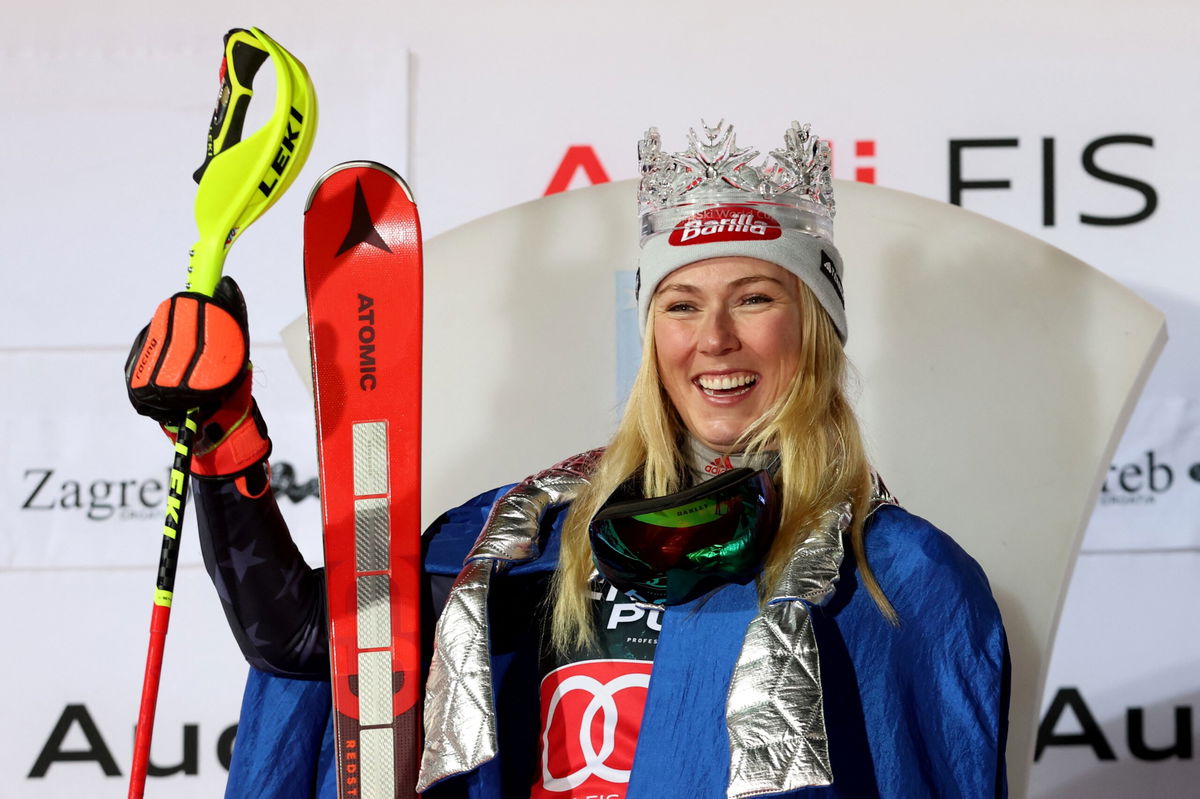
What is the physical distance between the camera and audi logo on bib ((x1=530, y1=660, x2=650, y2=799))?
1.30 meters

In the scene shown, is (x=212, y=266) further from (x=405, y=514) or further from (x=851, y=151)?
(x=851, y=151)

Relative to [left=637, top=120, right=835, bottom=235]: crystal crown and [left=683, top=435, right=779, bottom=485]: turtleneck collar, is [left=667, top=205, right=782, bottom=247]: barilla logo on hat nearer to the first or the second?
[left=637, top=120, right=835, bottom=235]: crystal crown

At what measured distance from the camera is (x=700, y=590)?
1304 millimetres

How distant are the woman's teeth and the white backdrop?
0.97 m

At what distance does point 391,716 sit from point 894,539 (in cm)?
59

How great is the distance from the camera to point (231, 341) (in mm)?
1217

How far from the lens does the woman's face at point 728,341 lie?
55.6 inches

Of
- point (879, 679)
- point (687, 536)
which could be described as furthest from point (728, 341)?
point (879, 679)

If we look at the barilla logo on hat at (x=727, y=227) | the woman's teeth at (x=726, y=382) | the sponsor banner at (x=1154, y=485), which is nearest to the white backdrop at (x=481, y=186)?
the sponsor banner at (x=1154, y=485)

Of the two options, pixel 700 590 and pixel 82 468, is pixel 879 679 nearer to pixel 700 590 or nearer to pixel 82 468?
pixel 700 590

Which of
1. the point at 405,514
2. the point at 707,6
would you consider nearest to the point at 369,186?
the point at 405,514

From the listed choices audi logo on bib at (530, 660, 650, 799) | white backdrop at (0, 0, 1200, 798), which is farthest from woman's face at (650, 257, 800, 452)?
white backdrop at (0, 0, 1200, 798)

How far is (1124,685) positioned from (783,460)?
4.01ft

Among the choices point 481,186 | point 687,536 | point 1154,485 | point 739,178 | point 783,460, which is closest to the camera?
point 687,536
